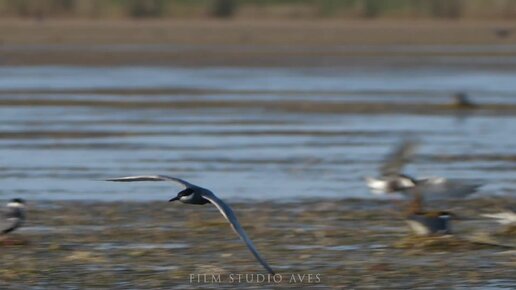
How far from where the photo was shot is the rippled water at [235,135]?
571 inches

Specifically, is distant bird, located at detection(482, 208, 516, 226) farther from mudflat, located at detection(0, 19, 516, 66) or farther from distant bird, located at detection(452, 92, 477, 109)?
mudflat, located at detection(0, 19, 516, 66)

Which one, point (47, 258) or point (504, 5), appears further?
point (504, 5)

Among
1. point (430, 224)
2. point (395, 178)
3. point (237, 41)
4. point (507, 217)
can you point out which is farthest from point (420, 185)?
point (237, 41)

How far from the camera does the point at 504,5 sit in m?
54.6

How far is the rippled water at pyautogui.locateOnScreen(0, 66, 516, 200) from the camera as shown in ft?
47.6

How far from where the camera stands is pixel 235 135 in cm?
1916

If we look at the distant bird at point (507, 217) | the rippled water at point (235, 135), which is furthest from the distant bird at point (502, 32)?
the distant bird at point (507, 217)

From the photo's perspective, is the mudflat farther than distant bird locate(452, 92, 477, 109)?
Yes

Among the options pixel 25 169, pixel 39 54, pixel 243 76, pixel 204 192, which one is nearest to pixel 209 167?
pixel 25 169

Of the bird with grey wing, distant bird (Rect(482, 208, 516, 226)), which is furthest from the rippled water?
distant bird (Rect(482, 208, 516, 226))

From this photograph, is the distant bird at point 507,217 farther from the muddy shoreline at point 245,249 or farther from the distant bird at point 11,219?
the distant bird at point 11,219

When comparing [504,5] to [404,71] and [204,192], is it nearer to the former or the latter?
[404,71]

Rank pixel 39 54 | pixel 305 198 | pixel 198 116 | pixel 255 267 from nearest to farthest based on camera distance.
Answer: pixel 255 267
pixel 305 198
pixel 198 116
pixel 39 54

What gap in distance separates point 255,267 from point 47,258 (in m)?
1.52
